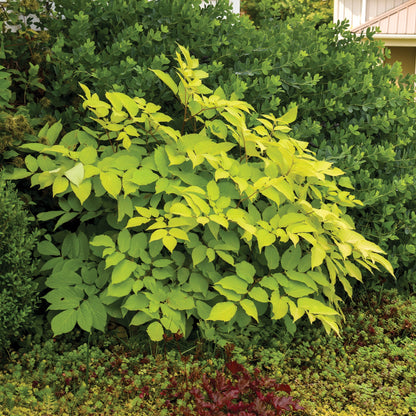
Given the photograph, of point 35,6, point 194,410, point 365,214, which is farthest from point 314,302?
point 35,6

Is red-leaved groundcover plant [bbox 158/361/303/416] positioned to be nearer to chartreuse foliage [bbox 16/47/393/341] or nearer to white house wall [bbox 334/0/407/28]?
chartreuse foliage [bbox 16/47/393/341]

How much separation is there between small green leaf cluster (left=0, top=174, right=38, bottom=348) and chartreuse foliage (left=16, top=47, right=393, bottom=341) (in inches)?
6.5

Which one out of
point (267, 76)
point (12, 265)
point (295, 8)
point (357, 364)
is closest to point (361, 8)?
point (295, 8)

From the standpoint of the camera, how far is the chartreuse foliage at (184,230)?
9.18 feet

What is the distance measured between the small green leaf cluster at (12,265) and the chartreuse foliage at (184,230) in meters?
0.16

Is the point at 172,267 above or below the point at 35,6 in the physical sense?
below

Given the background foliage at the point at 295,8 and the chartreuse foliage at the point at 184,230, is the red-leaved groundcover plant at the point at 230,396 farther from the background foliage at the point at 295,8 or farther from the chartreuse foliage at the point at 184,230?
the background foliage at the point at 295,8

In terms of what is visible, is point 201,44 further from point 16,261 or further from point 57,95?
point 16,261

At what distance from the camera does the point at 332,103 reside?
3857mm

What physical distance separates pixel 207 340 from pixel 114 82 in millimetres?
1667

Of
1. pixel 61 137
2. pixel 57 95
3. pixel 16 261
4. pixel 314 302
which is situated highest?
pixel 57 95

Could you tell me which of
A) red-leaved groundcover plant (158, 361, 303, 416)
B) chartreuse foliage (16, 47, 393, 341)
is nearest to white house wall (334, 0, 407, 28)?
chartreuse foliage (16, 47, 393, 341)

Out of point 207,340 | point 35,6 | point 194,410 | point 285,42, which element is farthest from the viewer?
point 285,42

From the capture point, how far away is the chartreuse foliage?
280cm
